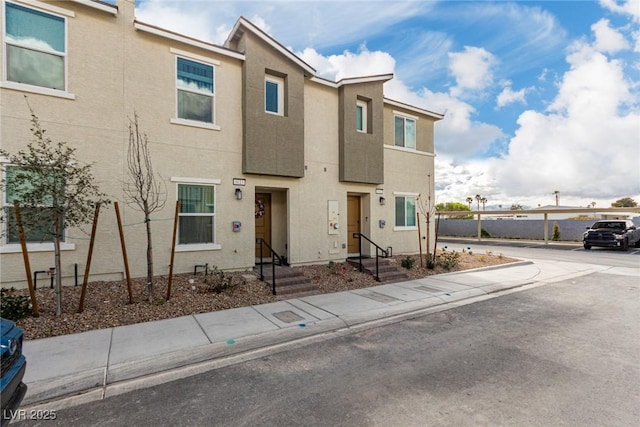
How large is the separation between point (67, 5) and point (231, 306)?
25.1ft

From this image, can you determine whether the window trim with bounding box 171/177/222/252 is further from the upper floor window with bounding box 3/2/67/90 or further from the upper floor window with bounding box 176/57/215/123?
the upper floor window with bounding box 3/2/67/90

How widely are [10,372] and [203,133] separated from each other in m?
6.66

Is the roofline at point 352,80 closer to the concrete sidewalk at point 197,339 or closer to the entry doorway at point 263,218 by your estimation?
the entry doorway at point 263,218

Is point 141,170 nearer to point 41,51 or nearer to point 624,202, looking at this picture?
point 41,51

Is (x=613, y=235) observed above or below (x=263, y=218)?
below

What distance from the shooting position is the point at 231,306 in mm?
6496

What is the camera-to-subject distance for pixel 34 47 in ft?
21.1

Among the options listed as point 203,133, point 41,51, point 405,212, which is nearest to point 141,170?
point 203,133

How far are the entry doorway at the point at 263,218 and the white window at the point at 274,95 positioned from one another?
274 centimetres

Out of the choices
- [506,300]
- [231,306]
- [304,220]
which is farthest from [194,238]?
[506,300]

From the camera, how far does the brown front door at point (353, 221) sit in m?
11.6

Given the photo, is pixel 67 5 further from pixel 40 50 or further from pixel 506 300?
pixel 506 300

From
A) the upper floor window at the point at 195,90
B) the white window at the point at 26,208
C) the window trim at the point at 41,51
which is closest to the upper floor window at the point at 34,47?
the window trim at the point at 41,51

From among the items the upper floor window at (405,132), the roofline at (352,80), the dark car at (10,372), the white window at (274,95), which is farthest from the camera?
the upper floor window at (405,132)
